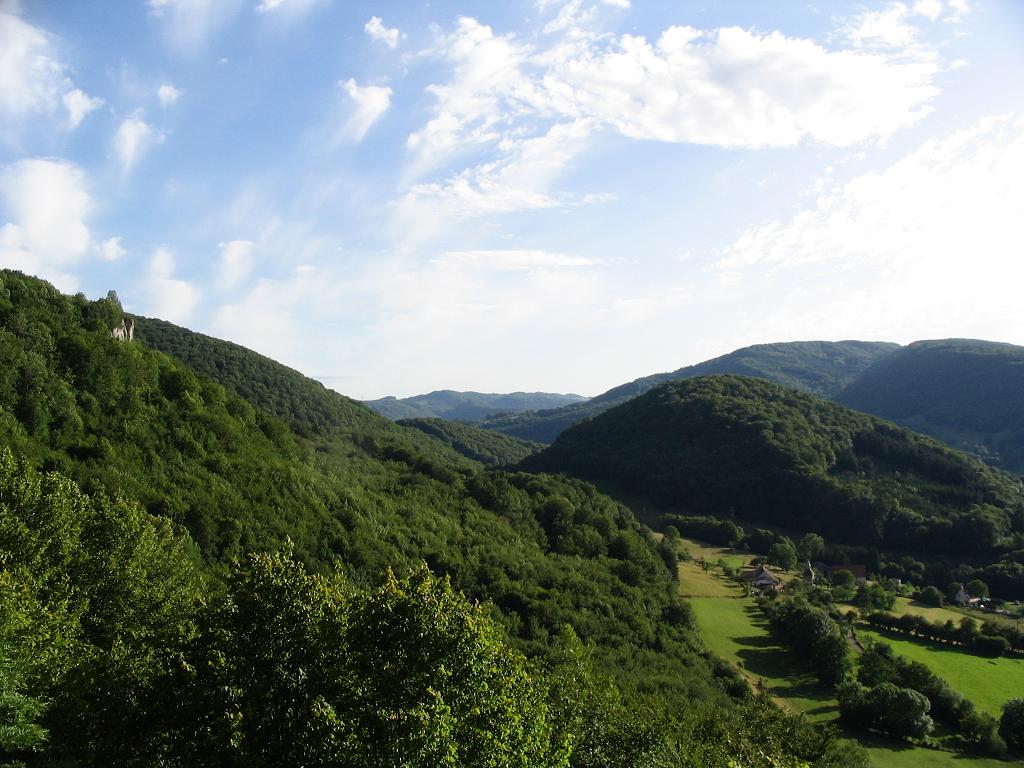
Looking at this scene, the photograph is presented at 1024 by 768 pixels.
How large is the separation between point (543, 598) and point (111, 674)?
40237 millimetres

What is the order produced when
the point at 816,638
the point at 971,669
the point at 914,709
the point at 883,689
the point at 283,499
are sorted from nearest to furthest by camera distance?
the point at 914,709, the point at 883,689, the point at 283,499, the point at 816,638, the point at 971,669

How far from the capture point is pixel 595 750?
68.7 ft

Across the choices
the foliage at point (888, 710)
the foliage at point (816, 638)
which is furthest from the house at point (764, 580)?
the foliage at point (888, 710)

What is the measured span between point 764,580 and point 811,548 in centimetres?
3272

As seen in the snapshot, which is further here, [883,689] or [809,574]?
[809,574]

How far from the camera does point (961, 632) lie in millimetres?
72062

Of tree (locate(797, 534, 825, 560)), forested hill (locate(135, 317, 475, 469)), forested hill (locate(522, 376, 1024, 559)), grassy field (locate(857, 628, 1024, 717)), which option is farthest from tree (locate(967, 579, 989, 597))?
forested hill (locate(135, 317, 475, 469))

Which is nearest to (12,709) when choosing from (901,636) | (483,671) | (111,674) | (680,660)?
(111,674)

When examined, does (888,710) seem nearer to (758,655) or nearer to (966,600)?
(758,655)

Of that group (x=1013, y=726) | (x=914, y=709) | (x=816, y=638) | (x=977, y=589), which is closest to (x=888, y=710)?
(x=914, y=709)

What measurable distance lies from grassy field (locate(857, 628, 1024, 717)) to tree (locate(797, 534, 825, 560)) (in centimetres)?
4141

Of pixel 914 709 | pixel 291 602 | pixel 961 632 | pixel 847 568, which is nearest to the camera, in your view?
pixel 291 602

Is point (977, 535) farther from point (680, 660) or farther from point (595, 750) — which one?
point (595, 750)

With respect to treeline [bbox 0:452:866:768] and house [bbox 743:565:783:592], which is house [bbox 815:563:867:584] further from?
treeline [bbox 0:452:866:768]
